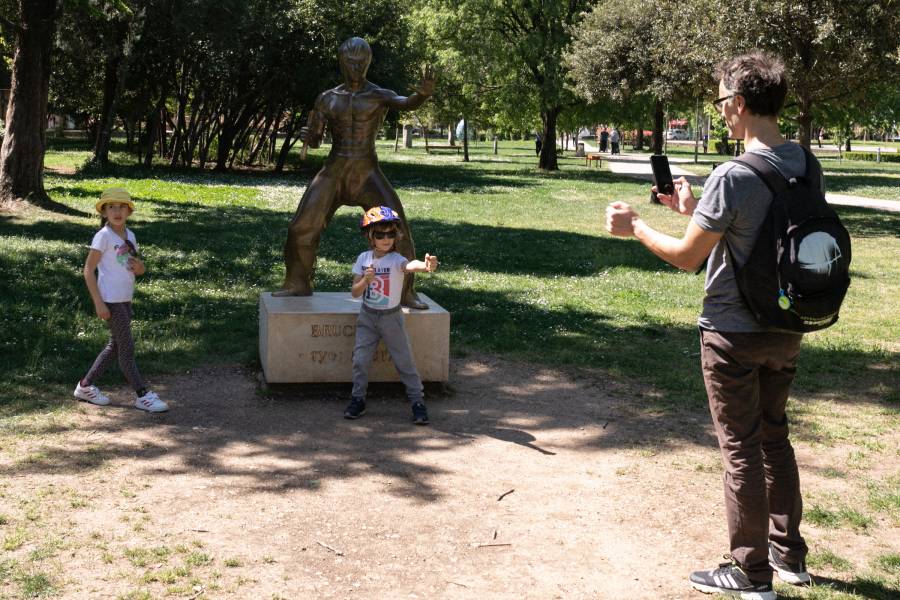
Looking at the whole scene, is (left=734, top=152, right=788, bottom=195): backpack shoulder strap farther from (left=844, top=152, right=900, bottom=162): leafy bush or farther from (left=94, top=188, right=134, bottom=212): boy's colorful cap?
(left=844, top=152, right=900, bottom=162): leafy bush

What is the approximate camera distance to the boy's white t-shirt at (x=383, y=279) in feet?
21.1

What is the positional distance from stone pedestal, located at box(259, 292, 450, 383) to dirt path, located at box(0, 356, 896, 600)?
16 cm

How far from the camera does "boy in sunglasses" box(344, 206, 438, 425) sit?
638cm

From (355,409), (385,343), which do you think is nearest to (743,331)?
(385,343)

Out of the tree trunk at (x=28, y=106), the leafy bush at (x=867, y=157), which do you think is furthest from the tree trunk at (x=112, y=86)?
the leafy bush at (x=867, y=157)

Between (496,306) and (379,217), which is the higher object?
(379,217)

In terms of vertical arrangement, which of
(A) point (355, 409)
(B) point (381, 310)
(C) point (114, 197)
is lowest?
(A) point (355, 409)

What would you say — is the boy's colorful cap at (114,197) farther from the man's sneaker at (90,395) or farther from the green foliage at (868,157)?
the green foliage at (868,157)

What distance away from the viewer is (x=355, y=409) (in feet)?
21.7

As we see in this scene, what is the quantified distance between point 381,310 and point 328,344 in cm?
78

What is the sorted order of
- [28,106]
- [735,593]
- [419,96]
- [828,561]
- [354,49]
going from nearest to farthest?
[735,593] < [828,561] < [419,96] < [354,49] < [28,106]

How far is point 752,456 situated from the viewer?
3.88 m

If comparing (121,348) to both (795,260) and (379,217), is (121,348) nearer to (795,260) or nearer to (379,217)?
(379,217)

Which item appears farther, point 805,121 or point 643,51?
point 643,51
